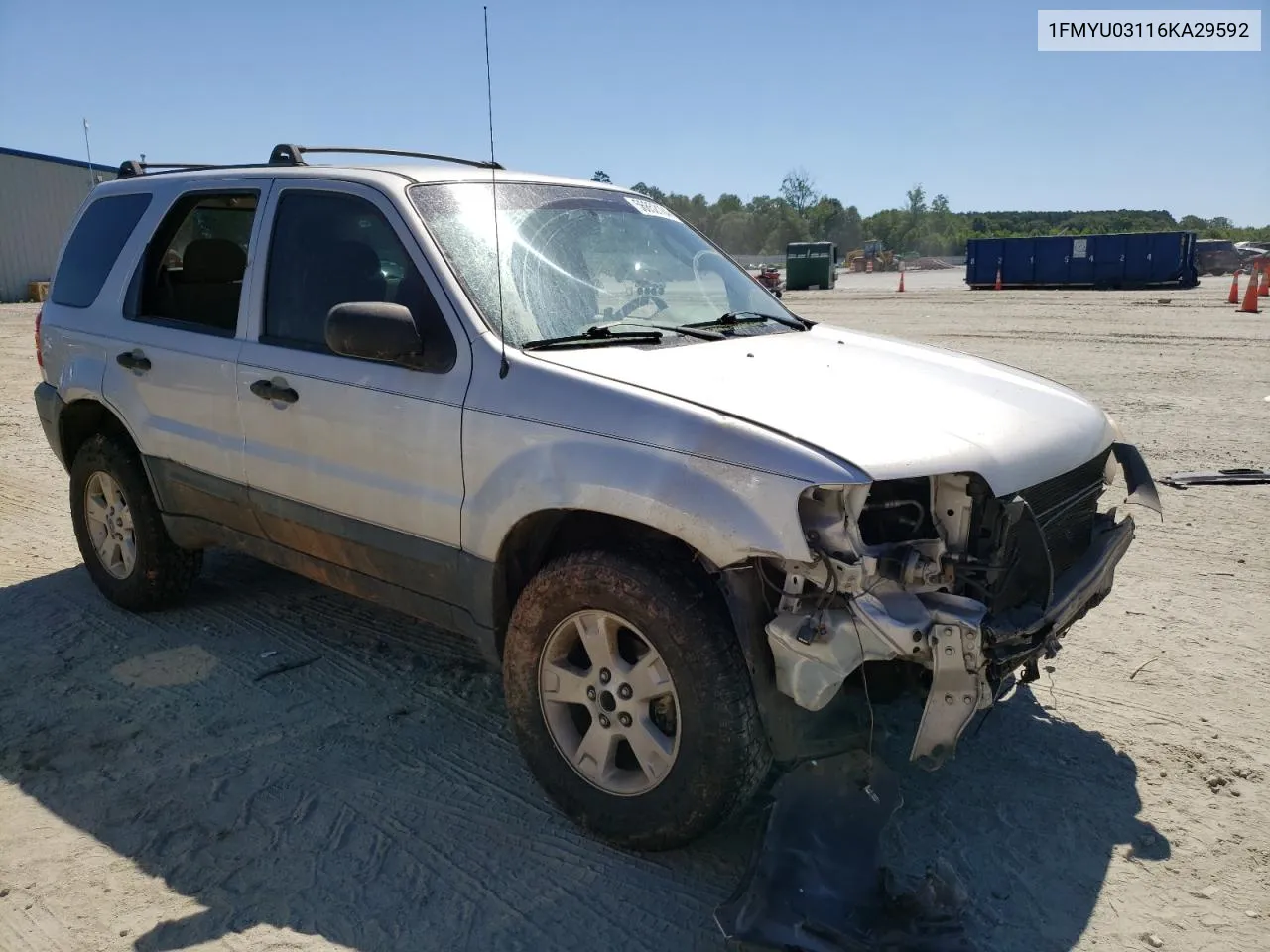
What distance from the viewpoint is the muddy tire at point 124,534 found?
16.0 feet

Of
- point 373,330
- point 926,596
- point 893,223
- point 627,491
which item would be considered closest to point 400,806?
Result: point 627,491

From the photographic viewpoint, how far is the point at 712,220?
86688 mm

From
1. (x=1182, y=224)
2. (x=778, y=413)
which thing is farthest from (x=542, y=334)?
(x=1182, y=224)

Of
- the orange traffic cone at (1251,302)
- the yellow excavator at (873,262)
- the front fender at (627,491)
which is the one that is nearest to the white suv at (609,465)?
the front fender at (627,491)

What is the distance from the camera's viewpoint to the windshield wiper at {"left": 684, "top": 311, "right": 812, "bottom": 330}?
12.9 ft

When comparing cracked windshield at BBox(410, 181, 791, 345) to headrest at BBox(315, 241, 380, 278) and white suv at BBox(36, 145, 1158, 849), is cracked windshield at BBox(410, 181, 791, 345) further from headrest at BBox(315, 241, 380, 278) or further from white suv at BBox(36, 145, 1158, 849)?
headrest at BBox(315, 241, 380, 278)

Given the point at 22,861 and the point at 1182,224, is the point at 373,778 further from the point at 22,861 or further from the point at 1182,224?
the point at 1182,224

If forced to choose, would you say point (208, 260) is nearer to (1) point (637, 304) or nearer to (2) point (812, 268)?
(1) point (637, 304)

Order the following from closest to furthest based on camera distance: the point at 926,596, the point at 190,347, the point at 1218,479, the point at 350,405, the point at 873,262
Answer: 1. the point at 926,596
2. the point at 350,405
3. the point at 190,347
4. the point at 1218,479
5. the point at 873,262

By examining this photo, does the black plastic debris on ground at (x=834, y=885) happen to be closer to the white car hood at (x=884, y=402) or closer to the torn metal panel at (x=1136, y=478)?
the white car hood at (x=884, y=402)

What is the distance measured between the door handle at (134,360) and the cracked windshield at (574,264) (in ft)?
5.84

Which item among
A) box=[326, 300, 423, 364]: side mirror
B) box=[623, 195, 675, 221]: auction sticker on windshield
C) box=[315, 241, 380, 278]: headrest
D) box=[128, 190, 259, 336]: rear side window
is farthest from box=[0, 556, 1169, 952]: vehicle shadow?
box=[623, 195, 675, 221]: auction sticker on windshield

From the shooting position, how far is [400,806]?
131 inches

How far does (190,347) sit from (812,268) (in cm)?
3666
